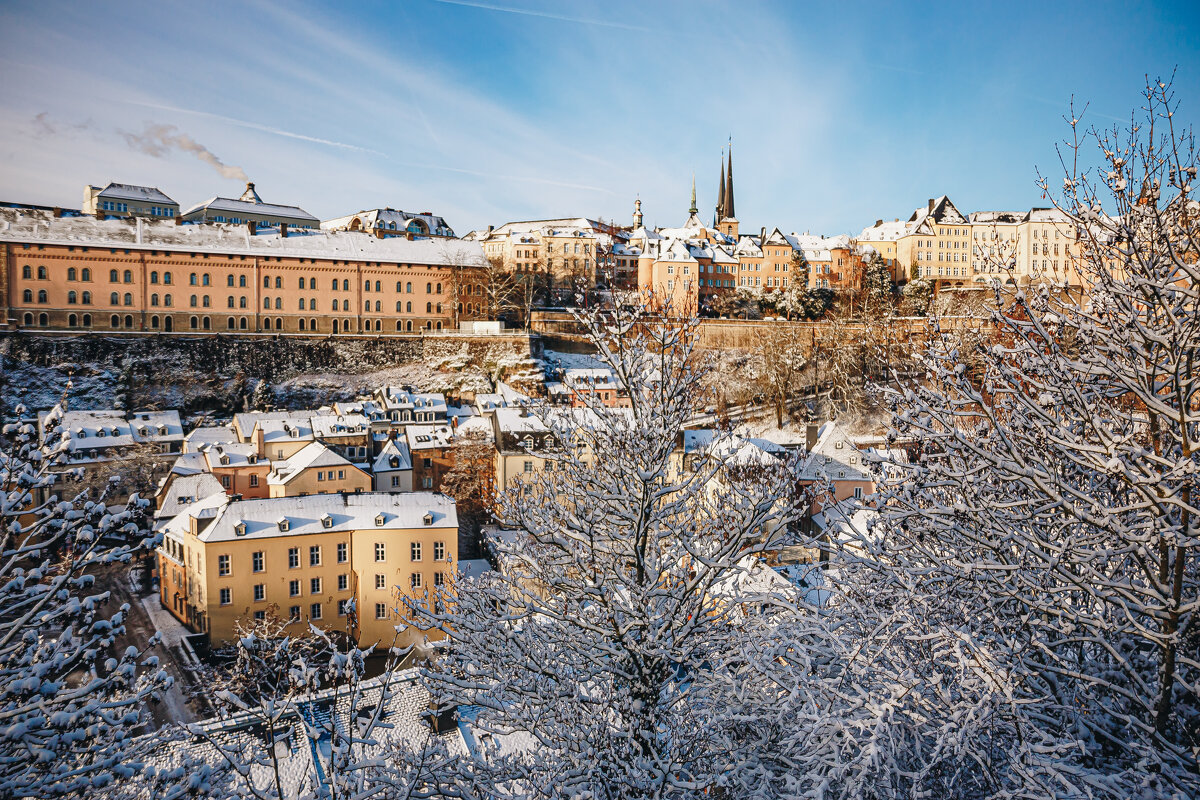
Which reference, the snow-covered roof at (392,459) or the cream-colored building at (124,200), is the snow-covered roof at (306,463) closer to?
the snow-covered roof at (392,459)

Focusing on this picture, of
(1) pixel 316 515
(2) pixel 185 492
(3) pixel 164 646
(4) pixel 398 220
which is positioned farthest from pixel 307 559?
(4) pixel 398 220

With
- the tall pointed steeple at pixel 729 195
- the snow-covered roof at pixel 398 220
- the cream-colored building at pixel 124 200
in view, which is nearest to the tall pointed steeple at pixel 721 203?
the tall pointed steeple at pixel 729 195

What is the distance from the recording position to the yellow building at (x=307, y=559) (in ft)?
70.4

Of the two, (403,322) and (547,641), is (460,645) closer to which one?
(547,641)

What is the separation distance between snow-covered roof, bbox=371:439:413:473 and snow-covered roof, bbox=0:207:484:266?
20854mm

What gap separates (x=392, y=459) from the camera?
32938 millimetres

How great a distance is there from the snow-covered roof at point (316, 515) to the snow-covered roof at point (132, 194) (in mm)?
63524

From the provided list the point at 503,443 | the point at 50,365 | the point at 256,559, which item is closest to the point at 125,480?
the point at 50,365

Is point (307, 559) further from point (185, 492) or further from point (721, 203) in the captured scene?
point (721, 203)

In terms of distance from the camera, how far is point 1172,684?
3865 mm

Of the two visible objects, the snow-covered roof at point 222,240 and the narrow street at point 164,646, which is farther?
the snow-covered roof at point 222,240

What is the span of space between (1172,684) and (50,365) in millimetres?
49131

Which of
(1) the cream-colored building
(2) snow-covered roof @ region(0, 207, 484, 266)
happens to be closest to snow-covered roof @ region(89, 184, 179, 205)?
(1) the cream-colored building

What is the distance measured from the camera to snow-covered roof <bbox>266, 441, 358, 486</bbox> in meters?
29.2
